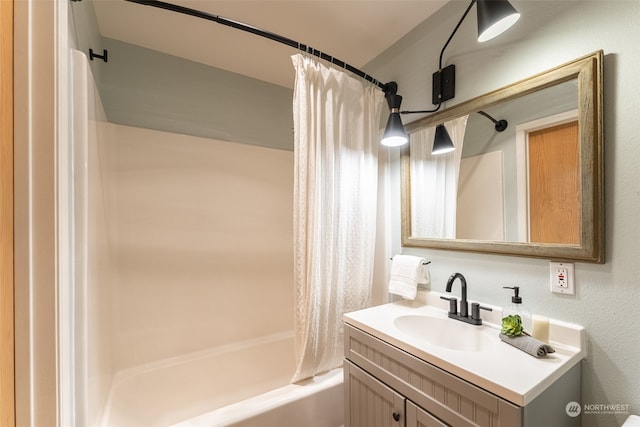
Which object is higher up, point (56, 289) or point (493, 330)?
point (56, 289)

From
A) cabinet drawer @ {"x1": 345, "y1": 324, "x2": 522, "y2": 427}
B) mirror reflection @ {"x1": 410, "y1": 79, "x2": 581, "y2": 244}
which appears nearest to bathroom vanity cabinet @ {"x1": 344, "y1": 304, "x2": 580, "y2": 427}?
cabinet drawer @ {"x1": 345, "y1": 324, "x2": 522, "y2": 427}

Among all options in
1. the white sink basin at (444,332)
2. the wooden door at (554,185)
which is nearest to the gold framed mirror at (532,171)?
the wooden door at (554,185)

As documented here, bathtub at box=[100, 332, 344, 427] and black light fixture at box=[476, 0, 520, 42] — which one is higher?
black light fixture at box=[476, 0, 520, 42]

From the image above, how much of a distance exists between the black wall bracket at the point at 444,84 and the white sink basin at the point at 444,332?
3.91 ft

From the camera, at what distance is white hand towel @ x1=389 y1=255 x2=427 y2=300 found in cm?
145

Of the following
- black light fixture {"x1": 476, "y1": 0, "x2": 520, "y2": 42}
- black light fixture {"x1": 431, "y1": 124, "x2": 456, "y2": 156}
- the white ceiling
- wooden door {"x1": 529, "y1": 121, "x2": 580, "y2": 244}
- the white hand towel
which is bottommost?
the white hand towel

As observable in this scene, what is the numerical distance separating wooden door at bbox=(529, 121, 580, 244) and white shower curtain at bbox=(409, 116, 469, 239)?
35 cm

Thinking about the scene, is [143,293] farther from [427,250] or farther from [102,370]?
[427,250]

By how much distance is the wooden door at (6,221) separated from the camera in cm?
58

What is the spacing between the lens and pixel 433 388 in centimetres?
90

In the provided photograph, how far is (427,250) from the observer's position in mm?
1531

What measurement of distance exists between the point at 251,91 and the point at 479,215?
6.43 feet

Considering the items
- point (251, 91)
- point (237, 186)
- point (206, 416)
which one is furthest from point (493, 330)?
point (251, 91)

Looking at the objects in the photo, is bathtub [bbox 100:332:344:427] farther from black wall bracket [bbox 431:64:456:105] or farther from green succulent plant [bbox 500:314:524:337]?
black wall bracket [bbox 431:64:456:105]
